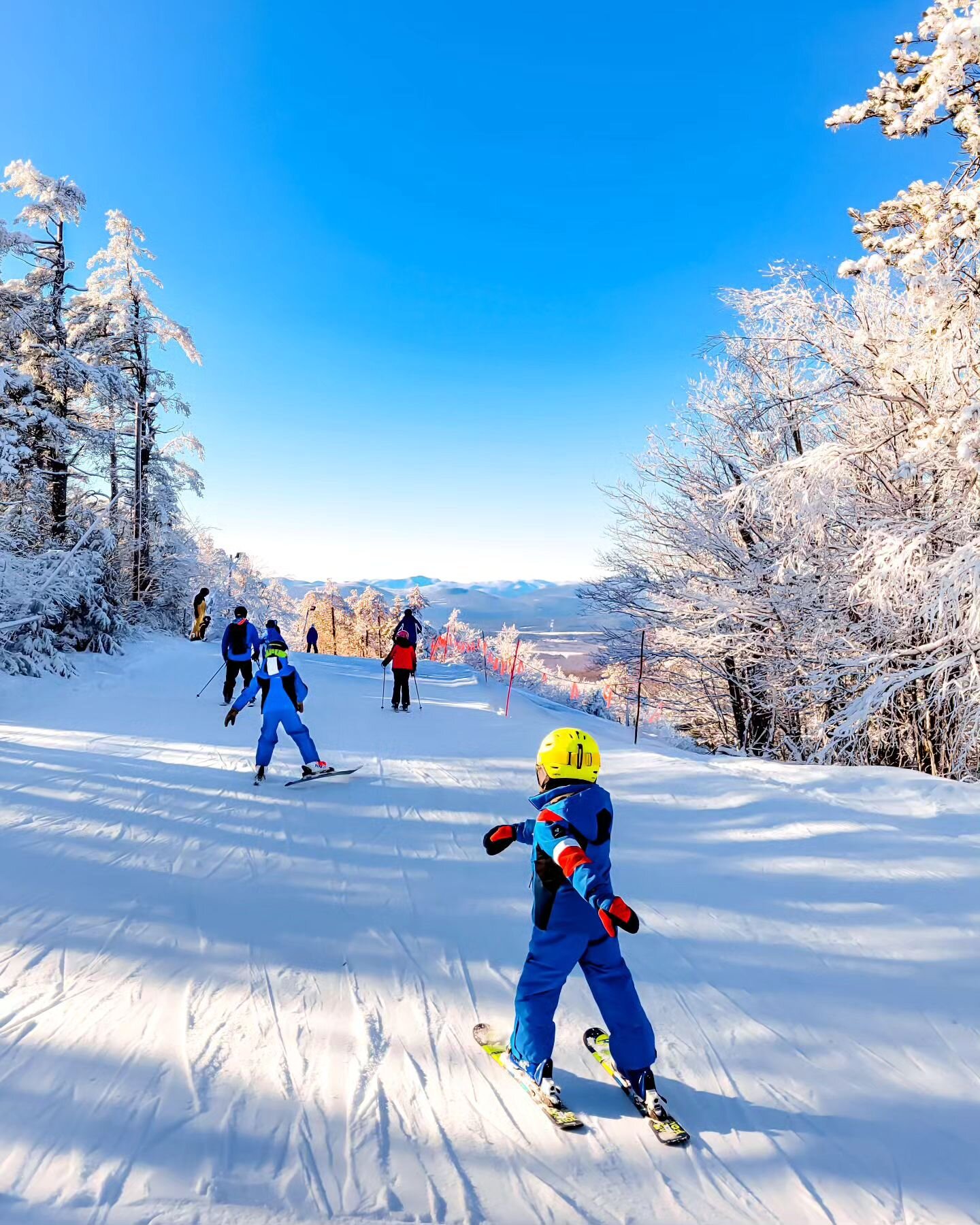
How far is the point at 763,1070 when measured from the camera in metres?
2.88

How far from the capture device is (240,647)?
11.7m

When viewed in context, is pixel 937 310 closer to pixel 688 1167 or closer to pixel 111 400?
pixel 688 1167

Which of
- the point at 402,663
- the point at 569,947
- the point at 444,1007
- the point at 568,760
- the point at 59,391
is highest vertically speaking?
the point at 59,391

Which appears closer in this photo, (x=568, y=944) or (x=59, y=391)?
(x=568, y=944)

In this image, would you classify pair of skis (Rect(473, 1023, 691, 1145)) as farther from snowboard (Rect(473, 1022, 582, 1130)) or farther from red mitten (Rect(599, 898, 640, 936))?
red mitten (Rect(599, 898, 640, 936))

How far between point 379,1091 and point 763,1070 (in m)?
1.82

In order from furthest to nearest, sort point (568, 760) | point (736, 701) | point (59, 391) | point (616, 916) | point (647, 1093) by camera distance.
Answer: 1. point (59, 391)
2. point (736, 701)
3. point (568, 760)
4. point (647, 1093)
5. point (616, 916)

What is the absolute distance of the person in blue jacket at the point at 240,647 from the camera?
11578 mm

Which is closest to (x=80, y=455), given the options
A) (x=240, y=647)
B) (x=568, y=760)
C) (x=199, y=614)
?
(x=199, y=614)

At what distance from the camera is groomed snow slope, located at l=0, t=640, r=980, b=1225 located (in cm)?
223

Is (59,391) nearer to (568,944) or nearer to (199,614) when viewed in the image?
(199,614)

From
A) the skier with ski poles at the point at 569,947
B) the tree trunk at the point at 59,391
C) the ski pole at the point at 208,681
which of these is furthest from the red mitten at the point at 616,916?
the tree trunk at the point at 59,391

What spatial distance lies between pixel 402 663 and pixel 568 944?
390 inches

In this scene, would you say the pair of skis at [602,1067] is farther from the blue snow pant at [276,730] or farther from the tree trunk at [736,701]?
the tree trunk at [736,701]
